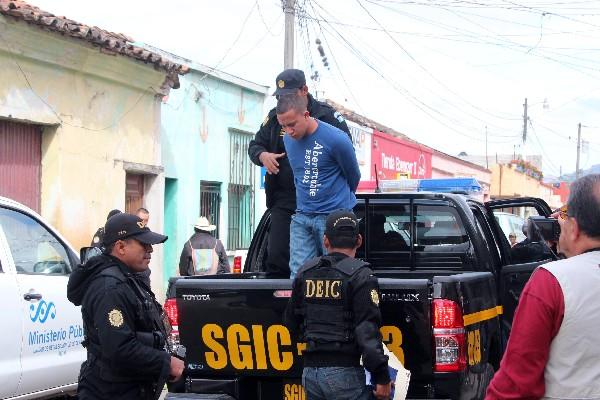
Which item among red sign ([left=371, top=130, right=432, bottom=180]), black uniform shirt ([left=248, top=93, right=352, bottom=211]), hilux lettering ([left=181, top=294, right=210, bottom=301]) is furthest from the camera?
red sign ([left=371, top=130, right=432, bottom=180])

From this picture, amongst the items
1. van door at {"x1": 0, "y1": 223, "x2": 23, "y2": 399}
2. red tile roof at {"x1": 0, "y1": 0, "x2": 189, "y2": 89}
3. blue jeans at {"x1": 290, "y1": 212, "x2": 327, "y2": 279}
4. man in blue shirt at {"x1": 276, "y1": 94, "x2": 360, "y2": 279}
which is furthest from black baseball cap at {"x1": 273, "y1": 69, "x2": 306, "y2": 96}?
red tile roof at {"x1": 0, "y1": 0, "x2": 189, "y2": 89}

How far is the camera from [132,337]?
410 centimetres

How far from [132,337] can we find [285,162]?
220 cm

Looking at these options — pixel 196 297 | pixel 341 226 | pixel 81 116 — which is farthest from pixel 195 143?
pixel 341 226

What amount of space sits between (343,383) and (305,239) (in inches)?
51.7

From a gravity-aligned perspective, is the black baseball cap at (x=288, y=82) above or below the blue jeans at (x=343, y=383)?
above

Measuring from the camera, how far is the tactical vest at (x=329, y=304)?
4500 mm

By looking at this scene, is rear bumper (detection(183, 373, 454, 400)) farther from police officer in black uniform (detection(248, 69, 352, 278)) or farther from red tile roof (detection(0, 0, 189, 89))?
red tile roof (detection(0, 0, 189, 89))

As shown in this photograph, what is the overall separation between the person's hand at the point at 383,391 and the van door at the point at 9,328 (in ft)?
9.85

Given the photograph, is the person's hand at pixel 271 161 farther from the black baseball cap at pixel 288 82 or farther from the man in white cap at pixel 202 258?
the man in white cap at pixel 202 258

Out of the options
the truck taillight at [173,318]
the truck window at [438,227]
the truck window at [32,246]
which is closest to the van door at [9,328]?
the truck window at [32,246]

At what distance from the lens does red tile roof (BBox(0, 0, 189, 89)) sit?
1104 centimetres

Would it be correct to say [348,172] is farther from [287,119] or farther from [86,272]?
[86,272]

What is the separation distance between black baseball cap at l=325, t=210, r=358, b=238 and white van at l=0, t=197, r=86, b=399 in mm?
2730
